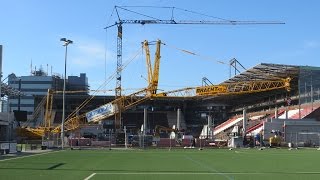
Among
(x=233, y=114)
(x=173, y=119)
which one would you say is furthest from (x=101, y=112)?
(x=233, y=114)

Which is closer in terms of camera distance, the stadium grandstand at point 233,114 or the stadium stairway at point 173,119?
the stadium grandstand at point 233,114

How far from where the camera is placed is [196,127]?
476 ft

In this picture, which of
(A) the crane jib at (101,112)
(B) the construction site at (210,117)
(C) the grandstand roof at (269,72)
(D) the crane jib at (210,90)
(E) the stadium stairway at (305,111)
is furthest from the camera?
(A) the crane jib at (101,112)

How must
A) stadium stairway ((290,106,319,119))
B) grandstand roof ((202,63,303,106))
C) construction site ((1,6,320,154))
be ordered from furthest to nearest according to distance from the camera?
stadium stairway ((290,106,319,119)) < grandstand roof ((202,63,303,106)) < construction site ((1,6,320,154))

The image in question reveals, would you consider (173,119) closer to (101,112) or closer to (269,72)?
(101,112)

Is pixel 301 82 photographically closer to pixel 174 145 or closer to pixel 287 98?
pixel 287 98

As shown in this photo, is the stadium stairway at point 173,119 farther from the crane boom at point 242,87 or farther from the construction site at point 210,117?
the crane boom at point 242,87

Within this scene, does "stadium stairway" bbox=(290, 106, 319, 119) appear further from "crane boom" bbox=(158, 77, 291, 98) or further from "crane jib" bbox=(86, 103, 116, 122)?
"crane jib" bbox=(86, 103, 116, 122)

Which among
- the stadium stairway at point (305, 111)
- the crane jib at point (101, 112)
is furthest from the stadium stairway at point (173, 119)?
the stadium stairway at point (305, 111)

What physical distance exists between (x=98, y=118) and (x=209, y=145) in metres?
33.8

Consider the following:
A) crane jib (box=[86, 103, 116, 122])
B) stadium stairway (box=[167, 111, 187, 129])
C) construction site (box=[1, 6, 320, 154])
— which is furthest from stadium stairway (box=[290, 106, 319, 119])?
stadium stairway (box=[167, 111, 187, 129])

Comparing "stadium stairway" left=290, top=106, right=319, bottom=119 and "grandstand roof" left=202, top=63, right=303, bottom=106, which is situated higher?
"grandstand roof" left=202, top=63, right=303, bottom=106

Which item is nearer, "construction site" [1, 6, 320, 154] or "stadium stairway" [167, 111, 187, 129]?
"construction site" [1, 6, 320, 154]

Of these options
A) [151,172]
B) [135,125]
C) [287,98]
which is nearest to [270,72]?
[287,98]
